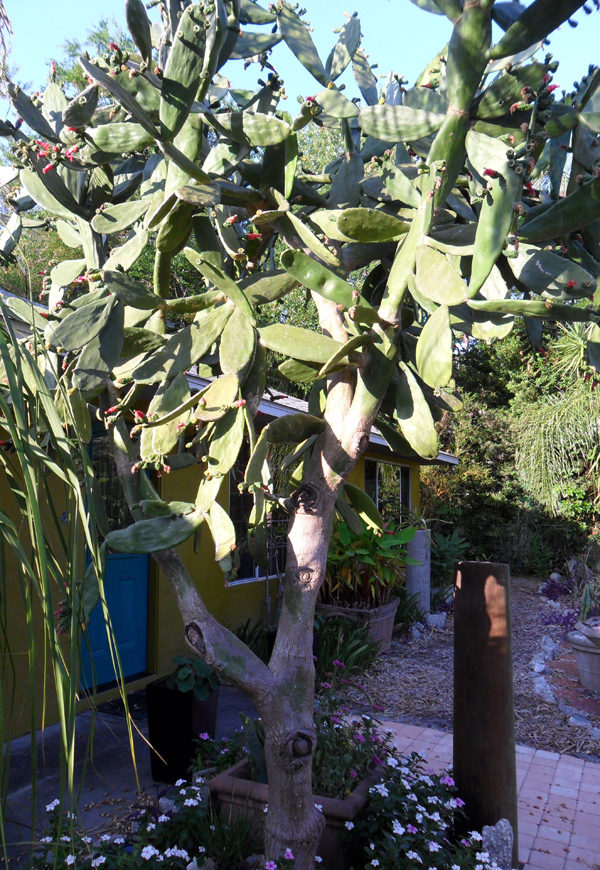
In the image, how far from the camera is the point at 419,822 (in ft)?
9.10

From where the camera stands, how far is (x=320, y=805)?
9.34ft

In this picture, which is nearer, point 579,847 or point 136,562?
point 579,847

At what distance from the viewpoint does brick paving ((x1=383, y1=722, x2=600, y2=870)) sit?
351 centimetres

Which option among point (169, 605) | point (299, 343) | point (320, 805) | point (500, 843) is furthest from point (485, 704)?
point (169, 605)

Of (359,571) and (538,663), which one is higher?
(359,571)

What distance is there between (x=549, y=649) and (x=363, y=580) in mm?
2657

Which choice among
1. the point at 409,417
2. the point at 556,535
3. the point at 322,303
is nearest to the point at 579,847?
the point at 409,417

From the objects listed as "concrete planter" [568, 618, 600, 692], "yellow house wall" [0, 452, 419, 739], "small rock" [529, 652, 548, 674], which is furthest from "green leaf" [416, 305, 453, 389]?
"small rock" [529, 652, 548, 674]

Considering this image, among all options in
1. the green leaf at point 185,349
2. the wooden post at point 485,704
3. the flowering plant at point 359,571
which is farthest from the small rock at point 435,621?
the green leaf at point 185,349

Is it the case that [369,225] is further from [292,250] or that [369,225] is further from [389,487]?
[389,487]

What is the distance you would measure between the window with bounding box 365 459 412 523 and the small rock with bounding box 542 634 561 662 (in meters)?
2.97

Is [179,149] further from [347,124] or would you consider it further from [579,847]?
[579,847]

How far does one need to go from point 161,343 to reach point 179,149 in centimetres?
74

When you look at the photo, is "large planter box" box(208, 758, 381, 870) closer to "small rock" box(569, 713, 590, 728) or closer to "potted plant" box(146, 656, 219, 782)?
"potted plant" box(146, 656, 219, 782)
